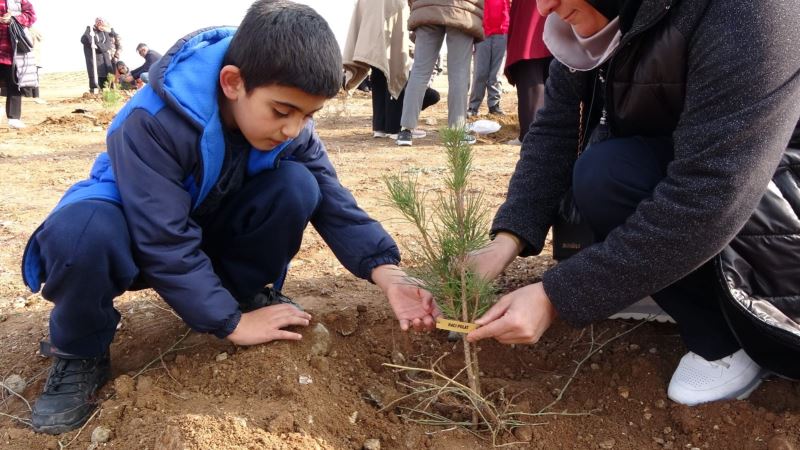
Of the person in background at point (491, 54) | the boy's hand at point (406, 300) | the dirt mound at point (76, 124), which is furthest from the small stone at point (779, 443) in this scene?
the dirt mound at point (76, 124)

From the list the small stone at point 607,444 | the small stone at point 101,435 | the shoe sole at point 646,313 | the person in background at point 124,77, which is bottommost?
the person in background at point 124,77

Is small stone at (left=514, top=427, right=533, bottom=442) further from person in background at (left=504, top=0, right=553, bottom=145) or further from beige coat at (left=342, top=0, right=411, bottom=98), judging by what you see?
beige coat at (left=342, top=0, right=411, bottom=98)

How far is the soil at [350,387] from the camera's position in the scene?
1.49 meters

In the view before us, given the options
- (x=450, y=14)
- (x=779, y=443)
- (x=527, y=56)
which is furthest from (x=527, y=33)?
(x=779, y=443)

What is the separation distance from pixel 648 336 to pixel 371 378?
841 millimetres

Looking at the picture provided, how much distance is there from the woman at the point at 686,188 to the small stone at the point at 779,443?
157mm

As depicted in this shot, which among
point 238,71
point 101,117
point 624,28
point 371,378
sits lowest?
point 101,117

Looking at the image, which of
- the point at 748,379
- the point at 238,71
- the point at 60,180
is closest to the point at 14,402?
the point at 238,71

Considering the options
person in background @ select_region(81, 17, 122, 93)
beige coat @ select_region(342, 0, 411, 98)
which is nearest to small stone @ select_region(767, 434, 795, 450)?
beige coat @ select_region(342, 0, 411, 98)

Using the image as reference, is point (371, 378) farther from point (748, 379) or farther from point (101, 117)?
point (101, 117)

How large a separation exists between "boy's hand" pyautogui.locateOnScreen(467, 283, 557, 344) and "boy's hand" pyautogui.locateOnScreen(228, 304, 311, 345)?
1.92ft

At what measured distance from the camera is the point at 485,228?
1.47m

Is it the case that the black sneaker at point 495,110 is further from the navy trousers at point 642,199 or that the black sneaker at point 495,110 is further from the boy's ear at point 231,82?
the boy's ear at point 231,82

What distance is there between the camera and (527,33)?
4.11m
